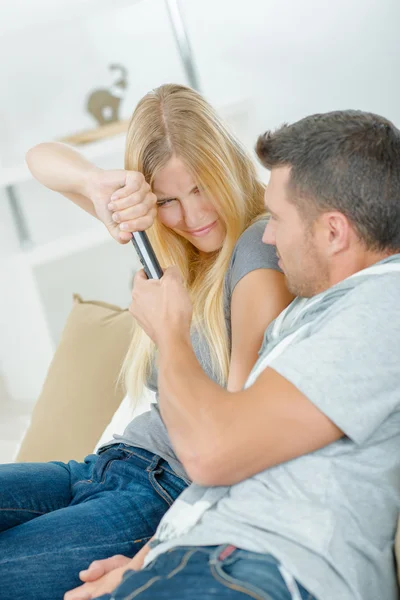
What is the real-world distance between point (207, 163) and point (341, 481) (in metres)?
0.77

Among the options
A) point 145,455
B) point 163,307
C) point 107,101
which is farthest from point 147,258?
point 107,101

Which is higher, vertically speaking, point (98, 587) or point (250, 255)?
point (250, 255)

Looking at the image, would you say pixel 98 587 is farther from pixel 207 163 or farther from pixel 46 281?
pixel 46 281

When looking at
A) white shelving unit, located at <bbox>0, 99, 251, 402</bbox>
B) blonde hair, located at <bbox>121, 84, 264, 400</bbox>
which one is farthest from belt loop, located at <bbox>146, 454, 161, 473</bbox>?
white shelving unit, located at <bbox>0, 99, 251, 402</bbox>

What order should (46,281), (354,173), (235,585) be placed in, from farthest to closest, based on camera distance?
(46,281), (354,173), (235,585)

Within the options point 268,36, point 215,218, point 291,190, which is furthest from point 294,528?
point 268,36

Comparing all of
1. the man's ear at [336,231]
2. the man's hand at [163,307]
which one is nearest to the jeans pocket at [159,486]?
the man's hand at [163,307]

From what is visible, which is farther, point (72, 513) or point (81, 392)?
point (81, 392)

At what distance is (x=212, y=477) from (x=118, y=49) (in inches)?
114

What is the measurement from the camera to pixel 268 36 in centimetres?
327

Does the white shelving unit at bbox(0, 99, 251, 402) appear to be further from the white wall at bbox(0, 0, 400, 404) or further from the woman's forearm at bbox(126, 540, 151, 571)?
the woman's forearm at bbox(126, 540, 151, 571)

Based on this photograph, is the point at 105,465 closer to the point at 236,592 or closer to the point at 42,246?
the point at 236,592

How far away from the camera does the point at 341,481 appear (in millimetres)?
1145

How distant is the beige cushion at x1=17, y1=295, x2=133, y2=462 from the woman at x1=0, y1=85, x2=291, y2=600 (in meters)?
0.38
